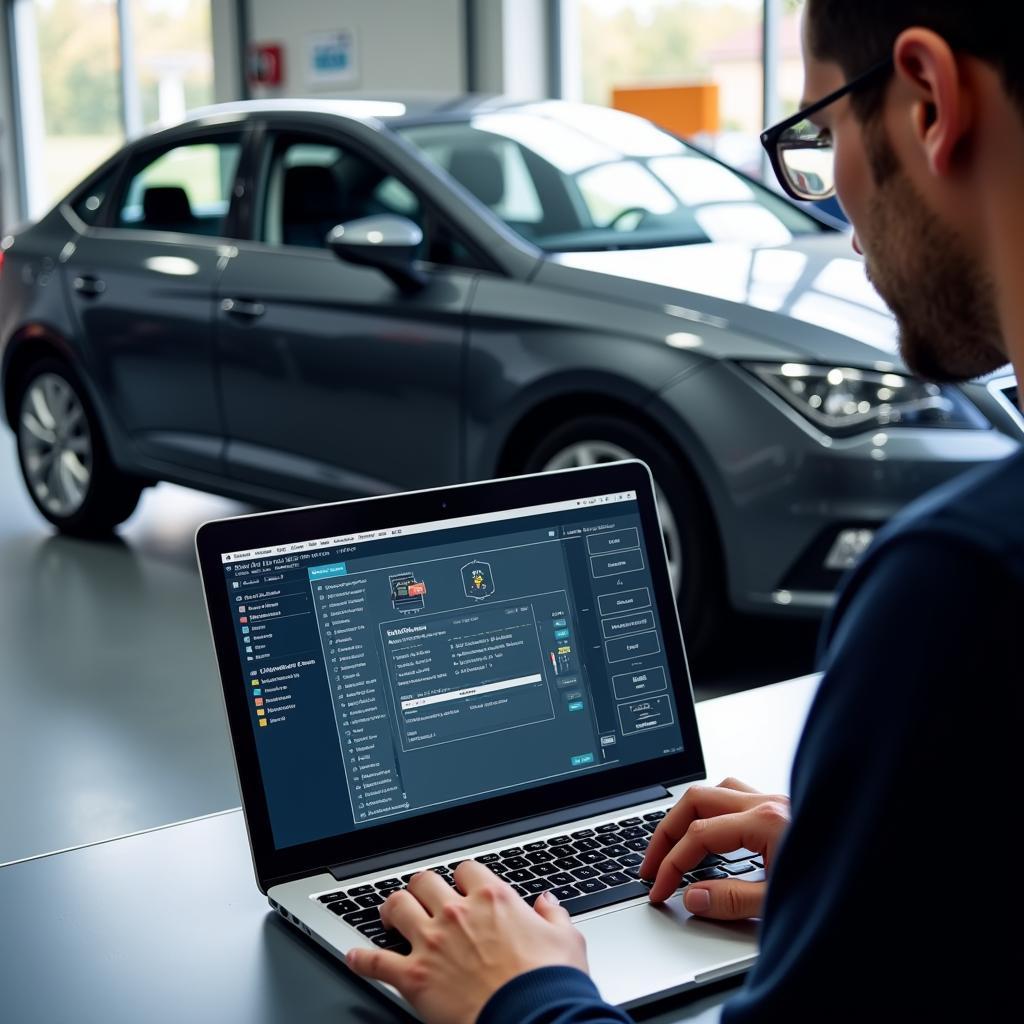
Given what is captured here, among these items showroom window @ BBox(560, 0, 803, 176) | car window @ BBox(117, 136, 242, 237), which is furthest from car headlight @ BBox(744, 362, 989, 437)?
showroom window @ BBox(560, 0, 803, 176)

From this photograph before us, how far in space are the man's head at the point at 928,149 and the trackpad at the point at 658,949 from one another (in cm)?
44

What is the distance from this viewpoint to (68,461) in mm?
5406

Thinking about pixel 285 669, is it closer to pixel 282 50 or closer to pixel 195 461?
pixel 195 461

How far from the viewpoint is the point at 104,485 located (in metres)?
5.34

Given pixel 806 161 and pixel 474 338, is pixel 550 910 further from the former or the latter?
pixel 474 338

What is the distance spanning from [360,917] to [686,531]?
253 centimetres

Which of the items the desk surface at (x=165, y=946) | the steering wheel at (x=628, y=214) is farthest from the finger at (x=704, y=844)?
the steering wheel at (x=628, y=214)

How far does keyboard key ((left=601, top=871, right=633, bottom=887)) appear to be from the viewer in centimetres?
120

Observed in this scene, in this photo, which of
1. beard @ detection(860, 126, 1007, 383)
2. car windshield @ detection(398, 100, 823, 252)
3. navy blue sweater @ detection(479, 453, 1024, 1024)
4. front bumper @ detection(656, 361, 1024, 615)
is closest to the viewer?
navy blue sweater @ detection(479, 453, 1024, 1024)

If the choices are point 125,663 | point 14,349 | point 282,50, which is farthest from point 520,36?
point 125,663

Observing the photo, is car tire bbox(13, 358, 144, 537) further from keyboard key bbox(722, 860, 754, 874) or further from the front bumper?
keyboard key bbox(722, 860, 754, 874)

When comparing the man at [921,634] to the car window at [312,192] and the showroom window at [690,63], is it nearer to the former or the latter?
the car window at [312,192]

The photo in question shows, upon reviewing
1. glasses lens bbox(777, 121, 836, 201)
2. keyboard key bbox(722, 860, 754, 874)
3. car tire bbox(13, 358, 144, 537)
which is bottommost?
car tire bbox(13, 358, 144, 537)

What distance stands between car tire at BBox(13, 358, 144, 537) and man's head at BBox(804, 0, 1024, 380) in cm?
469
